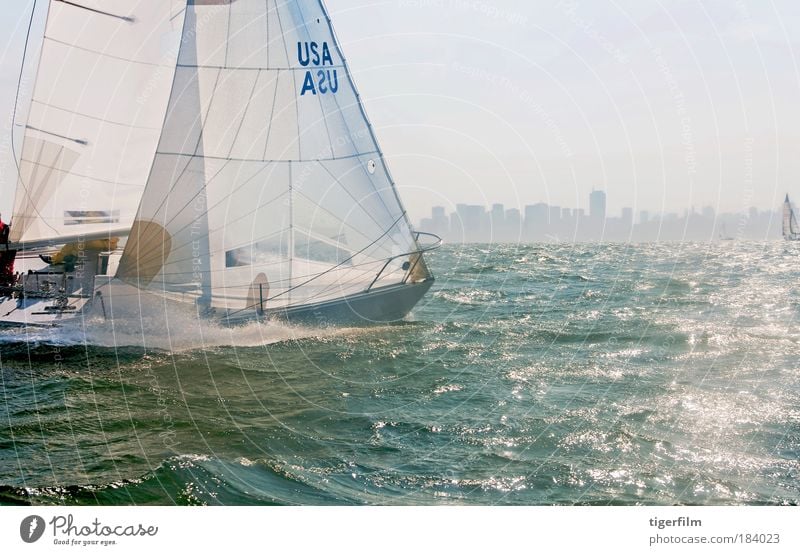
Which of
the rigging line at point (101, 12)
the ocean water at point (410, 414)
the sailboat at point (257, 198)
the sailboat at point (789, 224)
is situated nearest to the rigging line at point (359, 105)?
the sailboat at point (257, 198)

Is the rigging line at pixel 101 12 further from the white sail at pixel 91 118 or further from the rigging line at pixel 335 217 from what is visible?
the rigging line at pixel 335 217

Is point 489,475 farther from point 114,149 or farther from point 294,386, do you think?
point 114,149

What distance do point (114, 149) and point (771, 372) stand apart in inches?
610

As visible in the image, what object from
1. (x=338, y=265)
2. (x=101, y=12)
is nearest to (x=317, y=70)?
(x=338, y=265)

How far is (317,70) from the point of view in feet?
51.3

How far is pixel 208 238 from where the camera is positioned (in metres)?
15.4

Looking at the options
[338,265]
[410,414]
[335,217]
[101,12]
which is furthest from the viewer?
[101,12]

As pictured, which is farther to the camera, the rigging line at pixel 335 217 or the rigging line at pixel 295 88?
the rigging line at pixel 335 217

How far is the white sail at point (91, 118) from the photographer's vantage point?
58.7ft

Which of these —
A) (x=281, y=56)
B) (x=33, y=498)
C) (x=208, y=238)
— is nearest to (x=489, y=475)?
(x=33, y=498)

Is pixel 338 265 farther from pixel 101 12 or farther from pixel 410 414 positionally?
pixel 101 12

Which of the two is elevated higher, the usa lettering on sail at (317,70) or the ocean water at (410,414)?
the usa lettering on sail at (317,70)

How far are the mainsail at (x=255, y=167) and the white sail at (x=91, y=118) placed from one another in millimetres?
3279

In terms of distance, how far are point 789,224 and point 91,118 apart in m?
78.2
